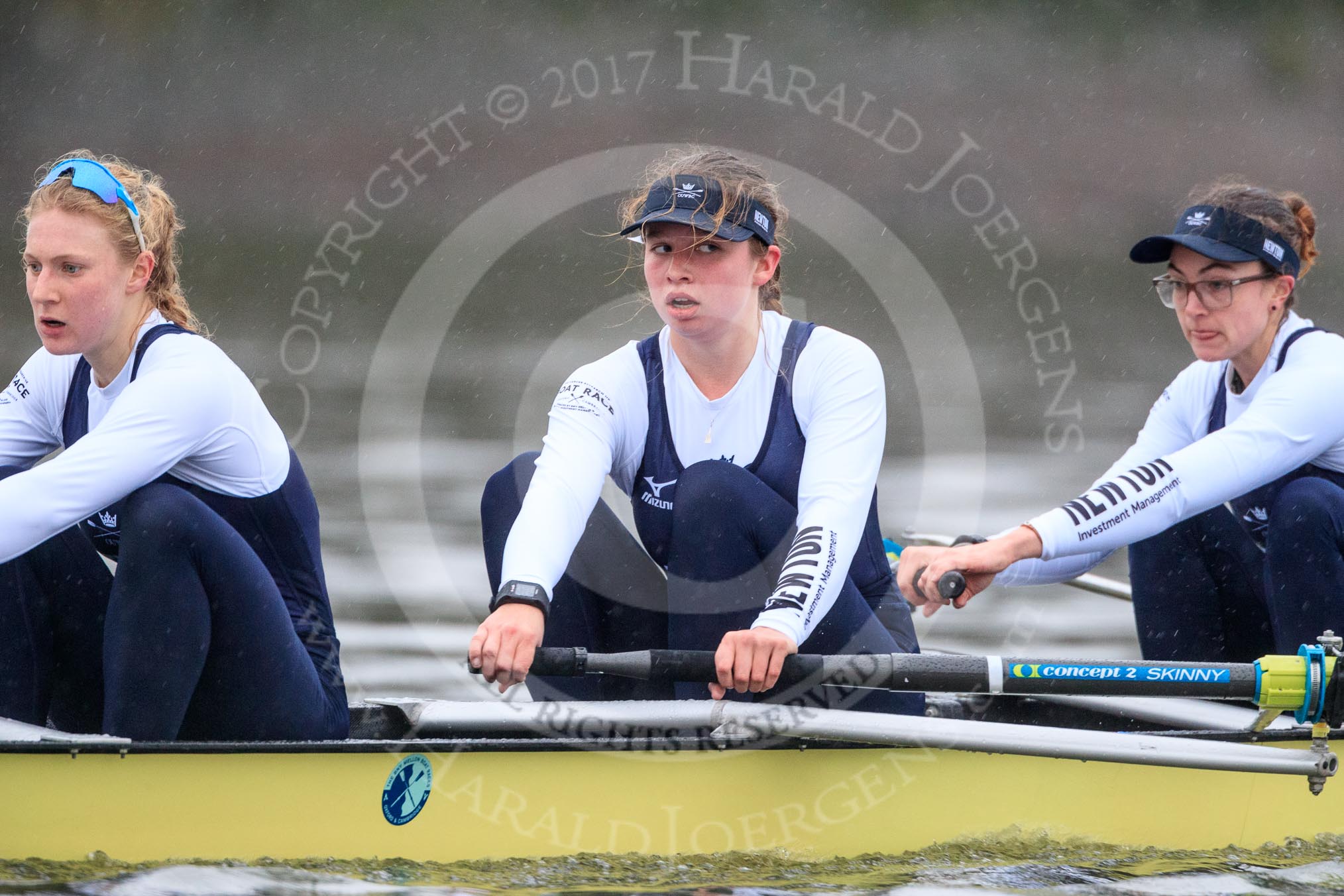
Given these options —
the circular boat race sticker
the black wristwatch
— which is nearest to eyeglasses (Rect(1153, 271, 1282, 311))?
the black wristwatch

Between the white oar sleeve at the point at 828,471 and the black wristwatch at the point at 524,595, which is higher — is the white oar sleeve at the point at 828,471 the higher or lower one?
the higher one

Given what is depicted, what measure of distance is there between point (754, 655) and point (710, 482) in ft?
1.26

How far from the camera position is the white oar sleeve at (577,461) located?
Answer: 2.96 m

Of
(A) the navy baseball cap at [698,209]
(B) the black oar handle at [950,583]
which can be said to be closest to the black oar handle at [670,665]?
(B) the black oar handle at [950,583]

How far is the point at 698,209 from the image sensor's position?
10.0ft

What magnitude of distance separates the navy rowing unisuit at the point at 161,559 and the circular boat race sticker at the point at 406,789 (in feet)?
0.64

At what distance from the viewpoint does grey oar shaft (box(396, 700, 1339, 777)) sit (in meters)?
2.98

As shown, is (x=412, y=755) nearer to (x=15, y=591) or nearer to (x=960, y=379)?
(x=15, y=591)

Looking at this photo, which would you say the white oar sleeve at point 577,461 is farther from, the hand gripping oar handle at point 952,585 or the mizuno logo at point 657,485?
the hand gripping oar handle at point 952,585

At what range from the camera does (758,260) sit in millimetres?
3232

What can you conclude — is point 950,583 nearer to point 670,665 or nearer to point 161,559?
point 670,665

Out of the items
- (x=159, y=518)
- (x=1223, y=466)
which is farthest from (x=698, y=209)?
(x=1223, y=466)

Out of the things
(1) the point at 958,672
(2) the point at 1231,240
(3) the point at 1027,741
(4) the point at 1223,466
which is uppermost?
(2) the point at 1231,240

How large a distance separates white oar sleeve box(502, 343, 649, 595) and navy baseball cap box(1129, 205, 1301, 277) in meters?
1.34
